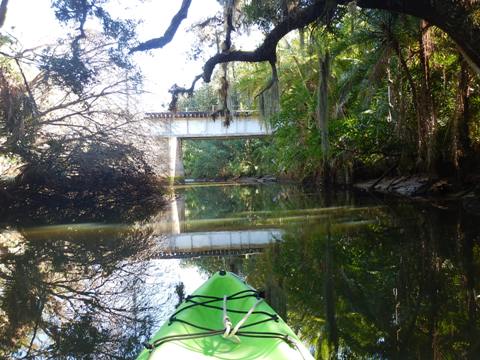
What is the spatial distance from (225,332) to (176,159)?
3268 centimetres

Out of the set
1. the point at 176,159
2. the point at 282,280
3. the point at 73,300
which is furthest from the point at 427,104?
the point at 176,159

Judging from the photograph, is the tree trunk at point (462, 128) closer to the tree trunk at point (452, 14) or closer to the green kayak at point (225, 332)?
the tree trunk at point (452, 14)

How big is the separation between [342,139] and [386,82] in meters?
4.13

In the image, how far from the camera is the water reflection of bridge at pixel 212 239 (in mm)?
8586

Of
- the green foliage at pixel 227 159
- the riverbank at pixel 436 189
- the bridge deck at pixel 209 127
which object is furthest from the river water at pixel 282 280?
the green foliage at pixel 227 159

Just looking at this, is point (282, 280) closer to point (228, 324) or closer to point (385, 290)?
point (385, 290)

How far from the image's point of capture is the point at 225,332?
3.35m

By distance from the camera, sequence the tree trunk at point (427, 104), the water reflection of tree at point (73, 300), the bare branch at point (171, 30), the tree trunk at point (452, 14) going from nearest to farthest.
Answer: the water reflection of tree at point (73, 300) < the tree trunk at point (452, 14) < the bare branch at point (171, 30) < the tree trunk at point (427, 104)

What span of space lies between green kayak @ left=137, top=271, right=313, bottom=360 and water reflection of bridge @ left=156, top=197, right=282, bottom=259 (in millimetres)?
4051

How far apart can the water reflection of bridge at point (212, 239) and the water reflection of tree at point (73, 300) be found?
1.88 ft

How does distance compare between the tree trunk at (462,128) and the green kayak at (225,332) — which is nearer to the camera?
the green kayak at (225,332)

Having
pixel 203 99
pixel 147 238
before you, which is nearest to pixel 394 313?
pixel 147 238

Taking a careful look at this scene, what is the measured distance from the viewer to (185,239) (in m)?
10.2

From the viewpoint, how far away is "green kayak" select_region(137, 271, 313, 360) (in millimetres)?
2998
